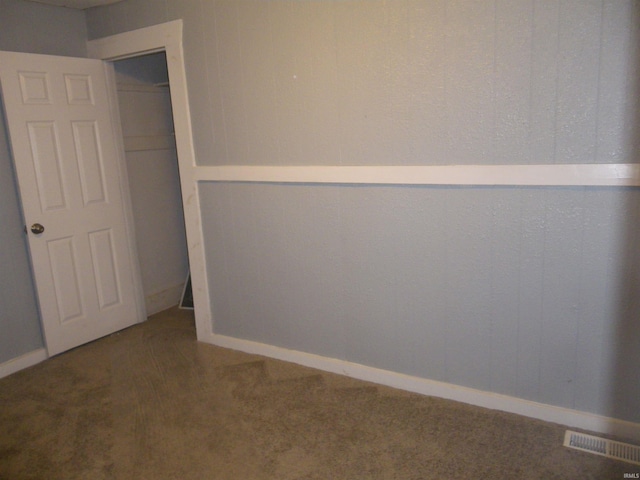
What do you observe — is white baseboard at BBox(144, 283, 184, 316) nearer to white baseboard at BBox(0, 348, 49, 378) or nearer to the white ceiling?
white baseboard at BBox(0, 348, 49, 378)

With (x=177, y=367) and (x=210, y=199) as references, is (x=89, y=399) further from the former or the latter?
(x=210, y=199)

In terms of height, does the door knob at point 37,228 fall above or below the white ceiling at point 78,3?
below

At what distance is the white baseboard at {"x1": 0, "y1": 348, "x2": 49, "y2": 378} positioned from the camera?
3.23 m

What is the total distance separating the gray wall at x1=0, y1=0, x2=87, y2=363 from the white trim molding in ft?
4.24

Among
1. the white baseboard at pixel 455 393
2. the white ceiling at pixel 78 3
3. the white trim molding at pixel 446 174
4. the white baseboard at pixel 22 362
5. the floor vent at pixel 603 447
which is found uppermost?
the white ceiling at pixel 78 3

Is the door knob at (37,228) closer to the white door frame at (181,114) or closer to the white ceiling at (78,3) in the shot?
the white door frame at (181,114)

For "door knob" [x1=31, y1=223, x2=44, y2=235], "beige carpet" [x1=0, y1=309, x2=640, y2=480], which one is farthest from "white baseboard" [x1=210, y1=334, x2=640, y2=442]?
"door knob" [x1=31, y1=223, x2=44, y2=235]

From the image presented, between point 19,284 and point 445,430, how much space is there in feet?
9.25

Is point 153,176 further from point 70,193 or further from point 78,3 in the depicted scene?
point 78,3

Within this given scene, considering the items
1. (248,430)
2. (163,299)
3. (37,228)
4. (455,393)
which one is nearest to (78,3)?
(37,228)

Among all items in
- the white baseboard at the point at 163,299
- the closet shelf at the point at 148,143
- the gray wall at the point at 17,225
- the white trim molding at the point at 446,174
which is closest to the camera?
the white trim molding at the point at 446,174

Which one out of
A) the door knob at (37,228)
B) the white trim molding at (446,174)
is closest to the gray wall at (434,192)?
the white trim molding at (446,174)

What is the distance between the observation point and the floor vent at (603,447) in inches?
86.2

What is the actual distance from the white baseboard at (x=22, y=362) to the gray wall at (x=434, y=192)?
1456 mm
